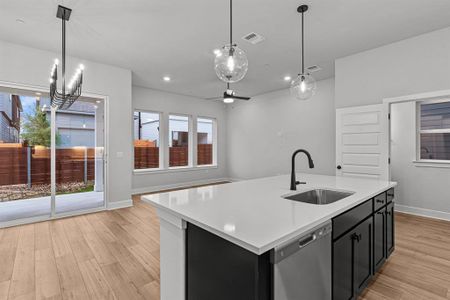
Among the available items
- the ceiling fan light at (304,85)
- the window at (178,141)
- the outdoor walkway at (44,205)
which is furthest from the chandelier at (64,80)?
the window at (178,141)

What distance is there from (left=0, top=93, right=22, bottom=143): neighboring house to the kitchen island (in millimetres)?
3814

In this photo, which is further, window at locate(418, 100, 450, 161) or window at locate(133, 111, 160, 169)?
window at locate(133, 111, 160, 169)

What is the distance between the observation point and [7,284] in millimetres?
2100

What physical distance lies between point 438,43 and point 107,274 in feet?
18.1

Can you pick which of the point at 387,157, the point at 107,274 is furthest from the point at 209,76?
the point at 107,274

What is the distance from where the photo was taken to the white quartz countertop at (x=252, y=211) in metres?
1.04

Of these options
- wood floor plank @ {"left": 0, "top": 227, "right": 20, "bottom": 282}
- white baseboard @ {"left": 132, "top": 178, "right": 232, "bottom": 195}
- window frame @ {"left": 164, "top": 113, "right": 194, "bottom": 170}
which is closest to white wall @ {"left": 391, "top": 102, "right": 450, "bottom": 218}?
white baseboard @ {"left": 132, "top": 178, "right": 232, "bottom": 195}

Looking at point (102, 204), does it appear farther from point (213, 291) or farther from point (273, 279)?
point (273, 279)

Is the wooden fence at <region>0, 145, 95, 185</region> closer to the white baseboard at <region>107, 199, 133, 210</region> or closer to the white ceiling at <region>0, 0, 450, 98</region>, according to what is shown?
the white baseboard at <region>107, 199, 133, 210</region>

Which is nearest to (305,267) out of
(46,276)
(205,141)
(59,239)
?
(46,276)

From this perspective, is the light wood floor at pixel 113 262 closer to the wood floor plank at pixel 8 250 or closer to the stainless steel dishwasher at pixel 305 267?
the wood floor plank at pixel 8 250

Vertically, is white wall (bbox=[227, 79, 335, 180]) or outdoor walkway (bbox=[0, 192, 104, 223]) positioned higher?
white wall (bbox=[227, 79, 335, 180])

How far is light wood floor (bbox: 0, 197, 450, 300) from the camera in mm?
1993

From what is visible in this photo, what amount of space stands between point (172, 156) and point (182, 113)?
144 cm
